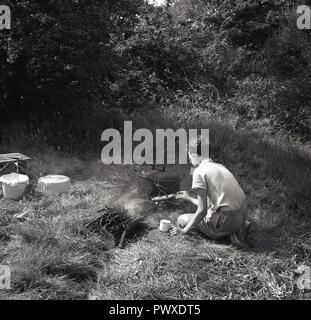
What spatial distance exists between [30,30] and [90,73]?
4.66ft

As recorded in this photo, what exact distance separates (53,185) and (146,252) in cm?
227

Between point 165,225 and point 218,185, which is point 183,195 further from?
point 218,185

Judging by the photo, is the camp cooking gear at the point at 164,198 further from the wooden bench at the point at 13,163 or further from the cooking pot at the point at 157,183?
the wooden bench at the point at 13,163

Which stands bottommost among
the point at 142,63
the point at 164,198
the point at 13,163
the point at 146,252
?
the point at 146,252

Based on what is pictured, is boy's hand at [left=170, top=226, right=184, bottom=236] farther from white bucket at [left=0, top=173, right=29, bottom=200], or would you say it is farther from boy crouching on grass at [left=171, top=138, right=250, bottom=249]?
white bucket at [left=0, top=173, right=29, bottom=200]

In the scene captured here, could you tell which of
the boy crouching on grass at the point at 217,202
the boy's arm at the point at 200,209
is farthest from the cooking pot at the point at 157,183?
the boy's arm at the point at 200,209

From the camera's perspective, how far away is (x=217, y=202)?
4824mm

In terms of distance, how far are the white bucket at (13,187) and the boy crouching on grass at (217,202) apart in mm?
2666

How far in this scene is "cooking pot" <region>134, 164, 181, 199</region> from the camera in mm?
6020

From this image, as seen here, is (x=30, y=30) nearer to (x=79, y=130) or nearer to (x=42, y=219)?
(x=79, y=130)

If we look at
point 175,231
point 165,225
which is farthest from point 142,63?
point 175,231

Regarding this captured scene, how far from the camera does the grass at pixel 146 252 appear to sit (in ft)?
13.7

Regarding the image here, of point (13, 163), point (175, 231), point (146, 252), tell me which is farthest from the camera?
point (13, 163)

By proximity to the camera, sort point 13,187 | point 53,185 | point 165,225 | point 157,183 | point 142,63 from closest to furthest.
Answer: point 165,225 → point 157,183 → point 13,187 → point 53,185 → point 142,63
